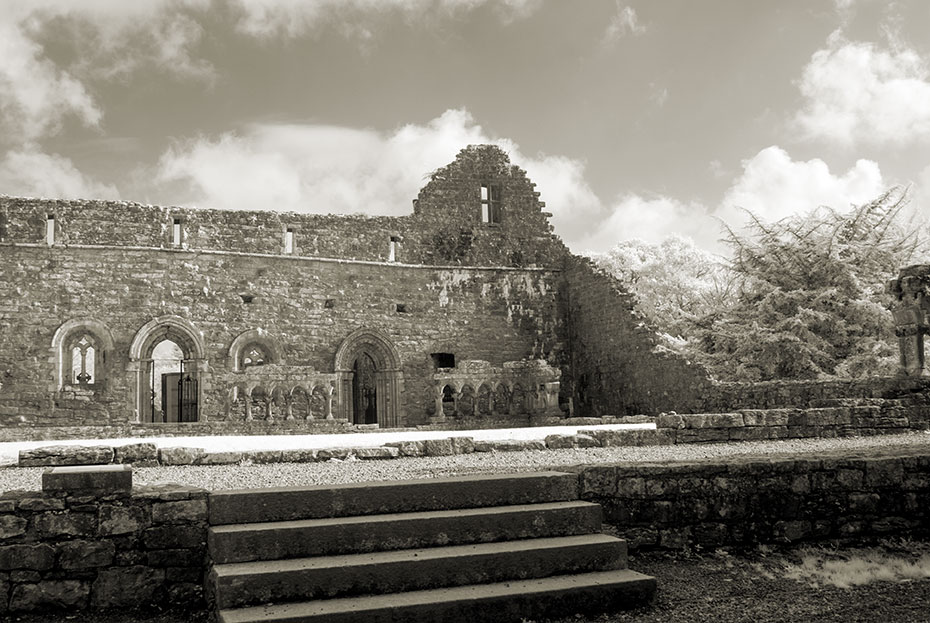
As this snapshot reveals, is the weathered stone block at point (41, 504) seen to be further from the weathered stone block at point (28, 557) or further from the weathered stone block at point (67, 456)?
the weathered stone block at point (67, 456)

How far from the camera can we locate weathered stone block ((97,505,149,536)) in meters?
5.34

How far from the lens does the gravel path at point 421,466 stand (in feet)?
24.2

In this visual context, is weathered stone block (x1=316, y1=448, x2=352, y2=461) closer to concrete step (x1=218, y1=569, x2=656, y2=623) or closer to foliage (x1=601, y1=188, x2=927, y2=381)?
concrete step (x1=218, y1=569, x2=656, y2=623)

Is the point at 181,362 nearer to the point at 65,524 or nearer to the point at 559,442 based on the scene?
the point at 559,442

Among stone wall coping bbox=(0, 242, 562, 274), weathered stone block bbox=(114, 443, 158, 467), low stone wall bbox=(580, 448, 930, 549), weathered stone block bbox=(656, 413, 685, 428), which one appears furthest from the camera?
stone wall coping bbox=(0, 242, 562, 274)

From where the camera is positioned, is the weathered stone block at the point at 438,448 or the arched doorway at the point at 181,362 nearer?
the weathered stone block at the point at 438,448

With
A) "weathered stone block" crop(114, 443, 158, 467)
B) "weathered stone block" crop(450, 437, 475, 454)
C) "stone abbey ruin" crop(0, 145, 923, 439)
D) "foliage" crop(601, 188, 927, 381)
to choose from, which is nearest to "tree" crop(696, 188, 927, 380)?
"foliage" crop(601, 188, 927, 381)

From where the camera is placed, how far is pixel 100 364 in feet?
64.9

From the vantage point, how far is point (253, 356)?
22.3 m

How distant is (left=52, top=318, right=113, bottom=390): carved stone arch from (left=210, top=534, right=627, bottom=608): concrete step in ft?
52.5

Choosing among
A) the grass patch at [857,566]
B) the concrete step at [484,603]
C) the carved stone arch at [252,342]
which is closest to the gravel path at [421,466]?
the grass patch at [857,566]

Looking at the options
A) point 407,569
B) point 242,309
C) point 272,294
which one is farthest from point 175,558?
point 272,294

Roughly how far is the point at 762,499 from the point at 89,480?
457cm

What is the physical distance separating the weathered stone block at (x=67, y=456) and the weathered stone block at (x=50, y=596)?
3.57 meters
